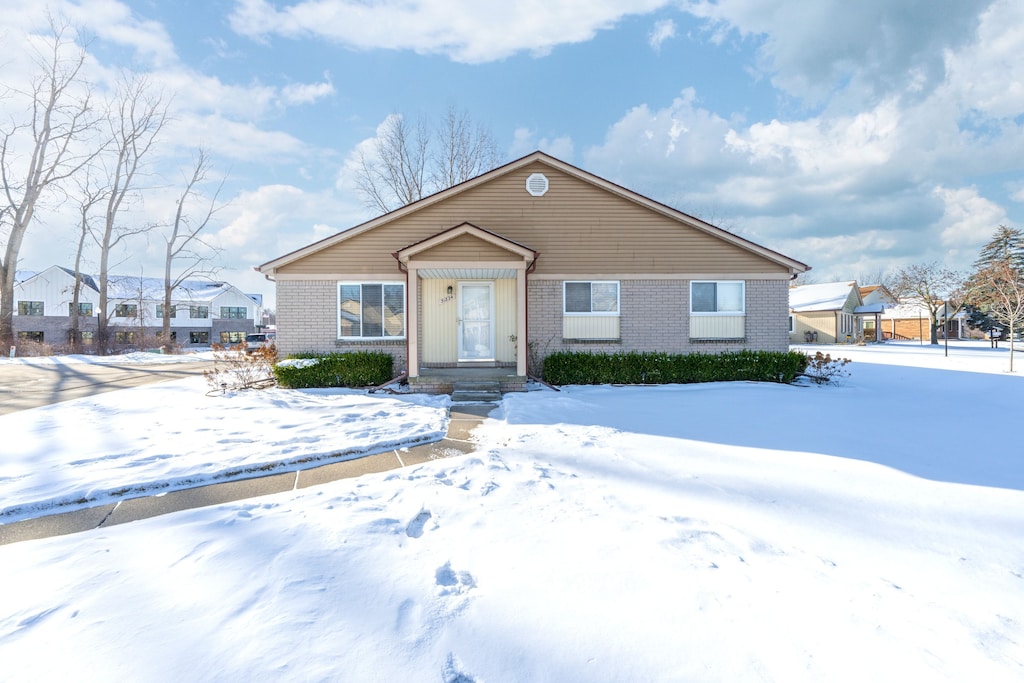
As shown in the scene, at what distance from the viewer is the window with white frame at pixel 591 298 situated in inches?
481

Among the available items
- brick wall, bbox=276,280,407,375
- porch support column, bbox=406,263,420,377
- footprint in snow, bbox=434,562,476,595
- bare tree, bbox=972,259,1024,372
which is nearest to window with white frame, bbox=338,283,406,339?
brick wall, bbox=276,280,407,375

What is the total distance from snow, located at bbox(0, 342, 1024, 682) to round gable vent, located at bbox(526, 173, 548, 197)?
847cm

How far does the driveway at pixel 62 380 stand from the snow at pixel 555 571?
6.12 meters

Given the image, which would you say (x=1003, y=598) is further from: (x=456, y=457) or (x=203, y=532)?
(x=203, y=532)

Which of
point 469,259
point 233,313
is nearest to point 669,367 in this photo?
point 469,259

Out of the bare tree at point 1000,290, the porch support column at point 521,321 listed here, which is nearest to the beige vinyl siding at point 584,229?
the porch support column at point 521,321

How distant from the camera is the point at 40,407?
8727mm

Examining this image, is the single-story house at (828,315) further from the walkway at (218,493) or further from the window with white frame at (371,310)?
the walkway at (218,493)

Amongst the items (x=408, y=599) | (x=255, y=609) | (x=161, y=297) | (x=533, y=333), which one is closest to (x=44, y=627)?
(x=255, y=609)

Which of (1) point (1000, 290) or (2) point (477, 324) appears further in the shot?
(1) point (1000, 290)

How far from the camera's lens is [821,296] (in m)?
36.7

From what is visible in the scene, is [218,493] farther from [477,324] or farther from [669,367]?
[669,367]

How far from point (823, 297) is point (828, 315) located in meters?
2.82

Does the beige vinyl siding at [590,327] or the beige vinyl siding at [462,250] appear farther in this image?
the beige vinyl siding at [590,327]
